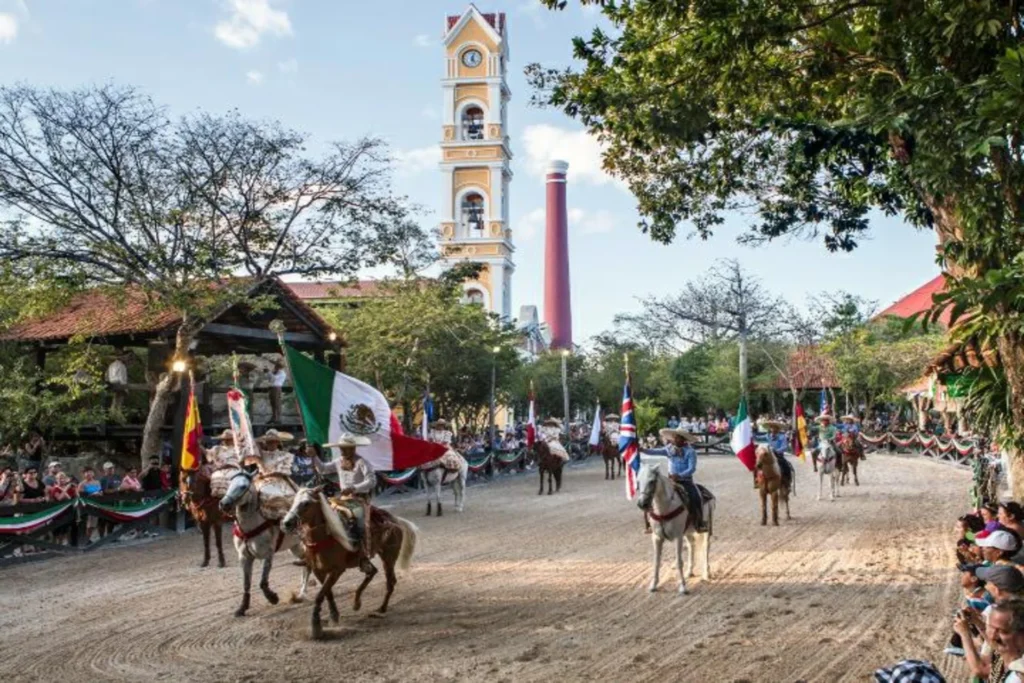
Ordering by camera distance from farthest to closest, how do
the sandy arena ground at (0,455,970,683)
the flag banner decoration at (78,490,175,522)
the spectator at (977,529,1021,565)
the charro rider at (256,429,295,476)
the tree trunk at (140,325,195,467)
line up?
the tree trunk at (140,325,195,467) → the flag banner decoration at (78,490,175,522) → the charro rider at (256,429,295,476) → the sandy arena ground at (0,455,970,683) → the spectator at (977,529,1021,565)

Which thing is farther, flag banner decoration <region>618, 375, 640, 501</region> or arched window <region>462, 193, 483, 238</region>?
arched window <region>462, 193, 483, 238</region>

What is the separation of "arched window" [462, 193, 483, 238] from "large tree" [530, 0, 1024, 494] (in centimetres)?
4932

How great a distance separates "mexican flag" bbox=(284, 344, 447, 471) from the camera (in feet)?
37.3

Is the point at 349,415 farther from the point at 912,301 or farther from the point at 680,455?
the point at 912,301

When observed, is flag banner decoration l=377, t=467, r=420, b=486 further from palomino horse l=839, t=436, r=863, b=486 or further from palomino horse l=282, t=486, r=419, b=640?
palomino horse l=282, t=486, r=419, b=640

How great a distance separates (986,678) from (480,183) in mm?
60904

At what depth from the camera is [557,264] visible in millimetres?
83125

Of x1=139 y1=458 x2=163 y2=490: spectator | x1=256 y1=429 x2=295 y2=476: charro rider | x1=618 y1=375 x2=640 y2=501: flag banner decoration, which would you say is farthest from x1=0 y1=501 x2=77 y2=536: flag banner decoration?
x1=618 y1=375 x2=640 y2=501: flag banner decoration

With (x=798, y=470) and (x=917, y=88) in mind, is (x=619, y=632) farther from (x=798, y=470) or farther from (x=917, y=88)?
(x=798, y=470)

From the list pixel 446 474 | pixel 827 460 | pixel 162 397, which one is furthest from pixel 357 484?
pixel 827 460

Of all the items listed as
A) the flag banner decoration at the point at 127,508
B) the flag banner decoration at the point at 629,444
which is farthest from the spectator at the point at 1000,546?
the flag banner decoration at the point at 127,508

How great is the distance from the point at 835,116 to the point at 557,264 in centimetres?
6778

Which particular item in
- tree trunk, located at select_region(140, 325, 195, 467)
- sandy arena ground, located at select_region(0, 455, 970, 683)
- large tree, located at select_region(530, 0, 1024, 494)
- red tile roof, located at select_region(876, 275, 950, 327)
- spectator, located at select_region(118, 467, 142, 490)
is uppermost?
red tile roof, located at select_region(876, 275, 950, 327)

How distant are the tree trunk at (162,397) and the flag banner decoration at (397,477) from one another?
7.12m
